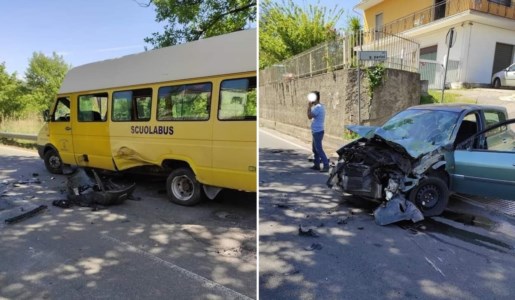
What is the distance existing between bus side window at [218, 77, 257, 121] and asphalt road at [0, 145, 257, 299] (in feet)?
4.92

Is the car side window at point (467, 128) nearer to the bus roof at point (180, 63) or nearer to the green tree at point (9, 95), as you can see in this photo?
the bus roof at point (180, 63)

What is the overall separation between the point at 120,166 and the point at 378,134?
460 centimetres

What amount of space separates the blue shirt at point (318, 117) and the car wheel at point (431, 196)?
3.16 m

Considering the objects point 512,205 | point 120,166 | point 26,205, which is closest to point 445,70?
point 512,205

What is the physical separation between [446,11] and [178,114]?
1650cm

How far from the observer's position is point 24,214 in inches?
221

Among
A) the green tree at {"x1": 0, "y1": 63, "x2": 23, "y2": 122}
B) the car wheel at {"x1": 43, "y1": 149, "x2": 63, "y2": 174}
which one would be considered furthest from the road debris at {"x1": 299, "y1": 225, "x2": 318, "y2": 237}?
the green tree at {"x1": 0, "y1": 63, "x2": 23, "y2": 122}

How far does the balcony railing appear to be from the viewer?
478 inches

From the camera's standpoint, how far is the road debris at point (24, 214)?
17.7 feet

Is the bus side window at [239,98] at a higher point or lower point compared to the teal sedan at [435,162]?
higher

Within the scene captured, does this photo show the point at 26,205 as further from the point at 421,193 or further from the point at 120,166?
the point at 421,193

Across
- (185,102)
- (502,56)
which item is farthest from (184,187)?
(502,56)

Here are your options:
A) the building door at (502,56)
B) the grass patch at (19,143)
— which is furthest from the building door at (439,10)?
the grass patch at (19,143)

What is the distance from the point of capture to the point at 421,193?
16.0 ft
